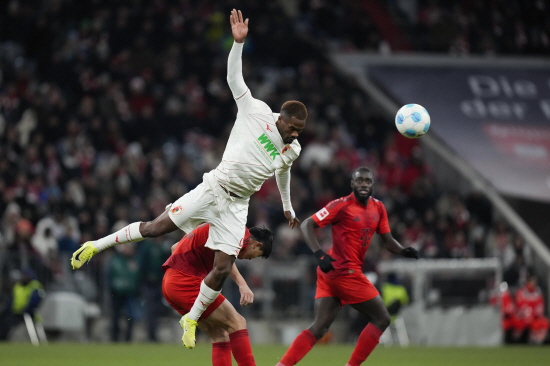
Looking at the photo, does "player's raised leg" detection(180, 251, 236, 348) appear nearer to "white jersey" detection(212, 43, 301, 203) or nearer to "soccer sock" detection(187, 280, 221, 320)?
"soccer sock" detection(187, 280, 221, 320)

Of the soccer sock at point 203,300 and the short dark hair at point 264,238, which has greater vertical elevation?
the short dark hair at point 264,238

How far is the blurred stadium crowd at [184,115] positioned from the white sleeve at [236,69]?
30.2ft

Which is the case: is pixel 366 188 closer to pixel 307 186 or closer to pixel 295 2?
pixel 307 186

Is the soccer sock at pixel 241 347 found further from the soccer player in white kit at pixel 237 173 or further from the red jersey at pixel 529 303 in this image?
the red jersey at pixel 529 303

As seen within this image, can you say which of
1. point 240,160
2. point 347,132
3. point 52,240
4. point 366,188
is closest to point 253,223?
point 52,240

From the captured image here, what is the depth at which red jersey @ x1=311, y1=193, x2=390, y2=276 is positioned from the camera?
9.99 metres

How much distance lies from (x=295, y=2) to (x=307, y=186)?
27.2 feet

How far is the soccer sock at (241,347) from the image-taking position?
804cm

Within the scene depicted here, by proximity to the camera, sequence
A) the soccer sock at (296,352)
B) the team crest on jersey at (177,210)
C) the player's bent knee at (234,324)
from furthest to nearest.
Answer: the soccer sock at (296,352) → the team crest on jersey at (177,210) → the player's bent knee at (234,324)

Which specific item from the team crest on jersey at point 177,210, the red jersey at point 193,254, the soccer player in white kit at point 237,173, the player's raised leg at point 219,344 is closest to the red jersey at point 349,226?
the soccer player in white kit at point 237,173

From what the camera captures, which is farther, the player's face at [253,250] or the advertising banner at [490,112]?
the advertising banner at [490,112]

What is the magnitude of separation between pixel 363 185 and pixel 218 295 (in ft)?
8.81

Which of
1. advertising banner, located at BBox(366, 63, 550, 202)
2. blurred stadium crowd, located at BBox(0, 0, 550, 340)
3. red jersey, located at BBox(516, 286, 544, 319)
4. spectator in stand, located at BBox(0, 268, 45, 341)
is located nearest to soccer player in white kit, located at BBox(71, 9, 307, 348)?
spectator in stand, located at BBox(0, 268, 45, 341)

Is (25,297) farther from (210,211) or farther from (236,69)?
(236,69)
